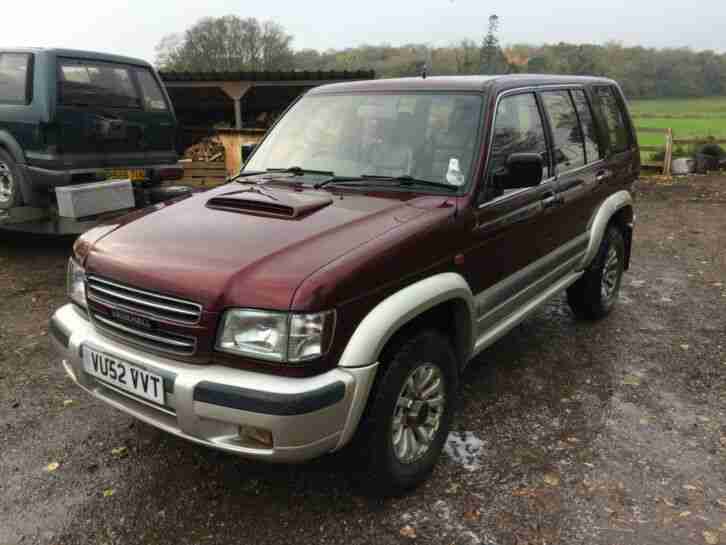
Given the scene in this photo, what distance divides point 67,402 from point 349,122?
8.17 feet

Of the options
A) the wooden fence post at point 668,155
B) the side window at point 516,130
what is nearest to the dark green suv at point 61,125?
the side window at point 516,130

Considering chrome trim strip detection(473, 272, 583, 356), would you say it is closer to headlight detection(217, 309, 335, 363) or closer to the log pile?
headlight detection(217, 309, 335, 363)

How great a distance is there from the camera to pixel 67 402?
3812 millimetres

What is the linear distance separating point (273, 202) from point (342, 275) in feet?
2.60

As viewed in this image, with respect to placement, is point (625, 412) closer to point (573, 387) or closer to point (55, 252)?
point (573, 387)

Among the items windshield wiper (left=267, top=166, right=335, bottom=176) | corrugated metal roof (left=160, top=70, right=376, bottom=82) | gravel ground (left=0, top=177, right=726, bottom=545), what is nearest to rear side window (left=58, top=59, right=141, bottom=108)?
gravel ground (left=0, top=177, right=726, bottom=545)

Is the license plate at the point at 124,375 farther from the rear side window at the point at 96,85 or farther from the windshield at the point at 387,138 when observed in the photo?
the rear side window at the point at 96,85

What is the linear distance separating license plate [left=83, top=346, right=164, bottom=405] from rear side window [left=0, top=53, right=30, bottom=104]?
454 cm

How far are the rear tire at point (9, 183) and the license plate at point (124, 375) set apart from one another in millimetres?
4337

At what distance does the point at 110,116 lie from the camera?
261 inches

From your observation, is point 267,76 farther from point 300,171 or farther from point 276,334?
point 276,334

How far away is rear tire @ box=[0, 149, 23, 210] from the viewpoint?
6184 mm

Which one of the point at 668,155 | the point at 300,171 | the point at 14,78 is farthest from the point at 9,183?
the point at 668,155

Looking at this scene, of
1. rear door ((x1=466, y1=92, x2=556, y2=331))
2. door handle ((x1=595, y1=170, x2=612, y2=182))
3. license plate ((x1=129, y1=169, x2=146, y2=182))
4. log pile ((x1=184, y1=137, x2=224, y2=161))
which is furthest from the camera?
log pile ((x1=184, y1=137, x2=224, y2=161))
